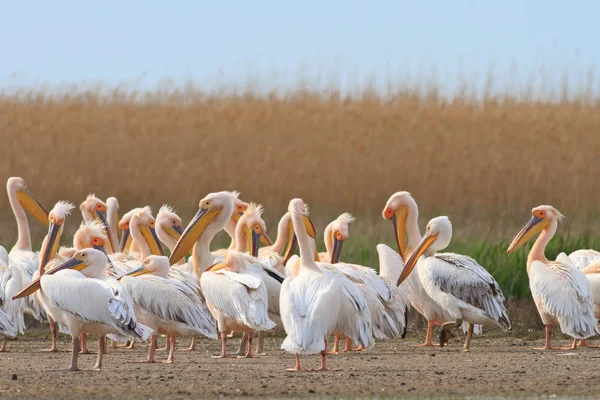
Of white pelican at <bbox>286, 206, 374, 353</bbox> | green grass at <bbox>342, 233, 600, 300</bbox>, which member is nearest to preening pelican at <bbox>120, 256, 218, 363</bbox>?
Answer: white pelican at <bbox>286, 206, 374, 353</bbox>

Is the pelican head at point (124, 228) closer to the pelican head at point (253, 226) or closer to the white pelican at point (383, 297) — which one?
the pelican head at point (253, 226)

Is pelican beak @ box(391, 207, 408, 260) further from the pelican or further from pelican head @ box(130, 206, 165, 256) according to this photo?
the pelican

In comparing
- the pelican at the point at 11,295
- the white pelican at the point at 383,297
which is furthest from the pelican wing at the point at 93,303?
the white pelican at the point at 383,297

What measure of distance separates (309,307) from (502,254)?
17.4 feet

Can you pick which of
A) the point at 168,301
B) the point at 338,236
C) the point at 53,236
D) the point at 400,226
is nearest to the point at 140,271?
the point at 168,301

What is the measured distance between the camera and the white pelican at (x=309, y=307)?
28.1 feet

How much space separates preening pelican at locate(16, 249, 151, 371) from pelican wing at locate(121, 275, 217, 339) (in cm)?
69

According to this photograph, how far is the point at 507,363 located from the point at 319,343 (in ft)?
5.47

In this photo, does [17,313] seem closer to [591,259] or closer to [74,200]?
[591,259]

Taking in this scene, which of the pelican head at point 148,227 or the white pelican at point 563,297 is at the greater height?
the pelican head at point 148,227

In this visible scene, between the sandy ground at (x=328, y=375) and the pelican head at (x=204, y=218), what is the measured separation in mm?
966

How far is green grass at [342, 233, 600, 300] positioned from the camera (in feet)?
43.3

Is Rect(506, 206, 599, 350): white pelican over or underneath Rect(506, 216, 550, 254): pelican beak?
underneath

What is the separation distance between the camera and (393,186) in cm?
1738
